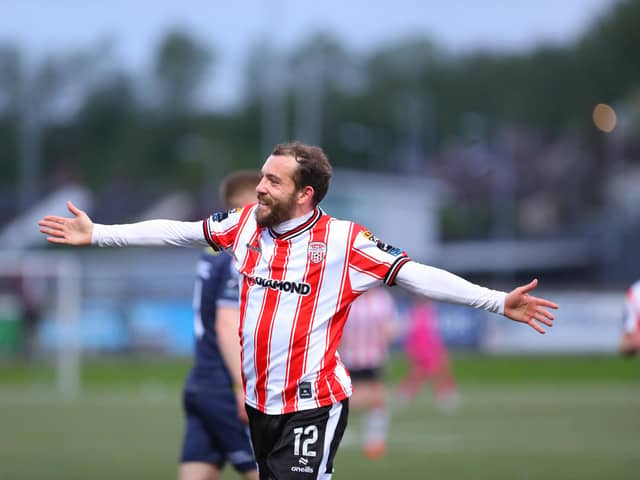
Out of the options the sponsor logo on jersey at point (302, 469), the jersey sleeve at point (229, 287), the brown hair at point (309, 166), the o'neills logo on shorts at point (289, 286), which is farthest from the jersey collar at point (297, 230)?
the jersey sleeve at point (229, 287)

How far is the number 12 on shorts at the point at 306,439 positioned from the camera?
5.68 m

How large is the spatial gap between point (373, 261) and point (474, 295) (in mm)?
535

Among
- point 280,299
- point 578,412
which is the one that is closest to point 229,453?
point 280,299

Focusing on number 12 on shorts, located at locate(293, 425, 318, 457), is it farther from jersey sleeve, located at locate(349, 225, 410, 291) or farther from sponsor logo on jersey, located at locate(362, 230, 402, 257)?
sponsor logo on jersey, located at locate(362, 230, 402, 257)

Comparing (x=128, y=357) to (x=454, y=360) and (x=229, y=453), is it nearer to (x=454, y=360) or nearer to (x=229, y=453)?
(x=454, y=360)

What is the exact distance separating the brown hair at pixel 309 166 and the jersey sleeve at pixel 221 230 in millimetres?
410

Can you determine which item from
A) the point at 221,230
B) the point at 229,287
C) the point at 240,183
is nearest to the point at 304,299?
the point at 221,230

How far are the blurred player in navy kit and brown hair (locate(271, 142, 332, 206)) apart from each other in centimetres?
138

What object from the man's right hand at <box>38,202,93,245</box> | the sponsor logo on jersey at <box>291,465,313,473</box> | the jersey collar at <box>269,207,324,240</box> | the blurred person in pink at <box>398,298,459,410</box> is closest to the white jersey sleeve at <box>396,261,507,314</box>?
the jersey collar at <box>269,207,324,240</box>

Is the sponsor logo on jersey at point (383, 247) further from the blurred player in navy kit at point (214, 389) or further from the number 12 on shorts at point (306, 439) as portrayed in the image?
the blurred player in navy kit at point (214, 389)

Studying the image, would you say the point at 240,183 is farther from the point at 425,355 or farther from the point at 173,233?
the point at 425,355

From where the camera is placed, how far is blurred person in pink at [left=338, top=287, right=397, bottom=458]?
1434 cm

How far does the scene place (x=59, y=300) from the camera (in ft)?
94.6

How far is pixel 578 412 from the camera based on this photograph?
1917 centimetres
